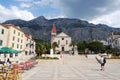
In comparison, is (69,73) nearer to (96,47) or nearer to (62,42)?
(96,47)

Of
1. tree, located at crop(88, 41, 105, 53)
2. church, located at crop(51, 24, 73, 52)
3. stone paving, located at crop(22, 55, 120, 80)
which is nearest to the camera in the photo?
stone paving, located at crop(22, 55, 120, 80)

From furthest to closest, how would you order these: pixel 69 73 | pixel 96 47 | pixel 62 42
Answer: pixel 62 42 → pixel 96 47 → pixel 69 73

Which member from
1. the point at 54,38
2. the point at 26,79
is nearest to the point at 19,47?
the point at 54,38

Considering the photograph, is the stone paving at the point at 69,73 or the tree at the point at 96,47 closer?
the stone paving at the point at 69,73

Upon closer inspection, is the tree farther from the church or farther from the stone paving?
the stone paving

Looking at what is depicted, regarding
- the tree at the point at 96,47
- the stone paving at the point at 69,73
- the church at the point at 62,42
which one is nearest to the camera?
the stone paving at the point at 69,73

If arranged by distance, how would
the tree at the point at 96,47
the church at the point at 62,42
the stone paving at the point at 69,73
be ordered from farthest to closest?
the church at the point at 62,42 → the tree at the point at 96,47 → the stone paving at the point at 69,73

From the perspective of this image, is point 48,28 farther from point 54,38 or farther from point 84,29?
point 54,38

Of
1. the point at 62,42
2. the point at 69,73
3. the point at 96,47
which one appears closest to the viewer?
the point at 69,73

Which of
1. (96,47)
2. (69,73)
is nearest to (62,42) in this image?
(96,47)

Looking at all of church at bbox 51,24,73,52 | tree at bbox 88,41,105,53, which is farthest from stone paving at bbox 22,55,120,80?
church at bbox 51,24,73,52

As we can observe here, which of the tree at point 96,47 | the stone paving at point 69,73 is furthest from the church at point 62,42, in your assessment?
the stone paving at point 69,73

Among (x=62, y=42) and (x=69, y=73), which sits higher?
(x=62, y=42)

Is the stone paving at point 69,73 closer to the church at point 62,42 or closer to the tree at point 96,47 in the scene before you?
the tree at point 96,47
